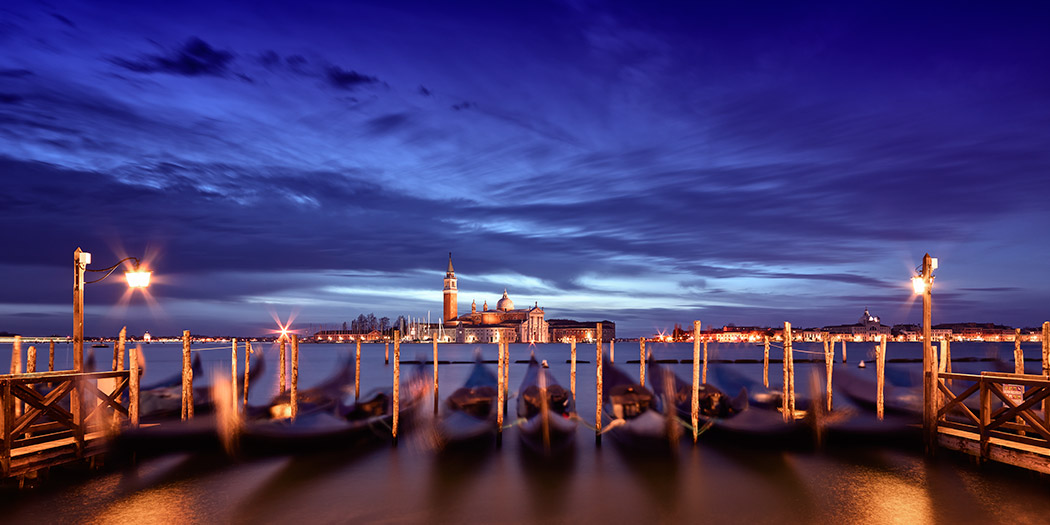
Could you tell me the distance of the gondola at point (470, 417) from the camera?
14.9 metres

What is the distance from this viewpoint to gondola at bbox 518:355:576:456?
14575 mm

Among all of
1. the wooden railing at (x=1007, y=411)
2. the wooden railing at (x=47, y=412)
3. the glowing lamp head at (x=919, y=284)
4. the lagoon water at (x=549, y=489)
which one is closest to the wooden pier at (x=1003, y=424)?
the wooden railing at (x=1007, y=411)

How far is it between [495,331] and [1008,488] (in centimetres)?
12811

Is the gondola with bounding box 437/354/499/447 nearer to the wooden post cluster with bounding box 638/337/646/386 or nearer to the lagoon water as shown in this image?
the lagoon water

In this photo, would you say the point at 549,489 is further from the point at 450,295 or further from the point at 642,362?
the point at 450,295

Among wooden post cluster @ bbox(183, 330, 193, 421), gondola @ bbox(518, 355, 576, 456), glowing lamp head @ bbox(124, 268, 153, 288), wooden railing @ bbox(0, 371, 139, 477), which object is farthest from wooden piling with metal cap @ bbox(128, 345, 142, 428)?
gondola @ bbox(518, 355, 576, 456)

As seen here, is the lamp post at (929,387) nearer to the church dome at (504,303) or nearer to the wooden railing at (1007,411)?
the wooden railing at (1007,411)

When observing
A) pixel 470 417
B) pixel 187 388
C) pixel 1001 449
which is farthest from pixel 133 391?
pixel 1001 449

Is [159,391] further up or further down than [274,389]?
further up

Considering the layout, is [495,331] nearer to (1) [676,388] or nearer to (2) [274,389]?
(2) [274,389]

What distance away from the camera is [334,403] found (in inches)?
740

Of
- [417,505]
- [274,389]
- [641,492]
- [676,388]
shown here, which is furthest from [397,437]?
[274,389]

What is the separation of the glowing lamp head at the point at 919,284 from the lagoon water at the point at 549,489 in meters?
3.17

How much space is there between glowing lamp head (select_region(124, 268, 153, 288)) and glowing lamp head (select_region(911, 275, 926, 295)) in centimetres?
1423
